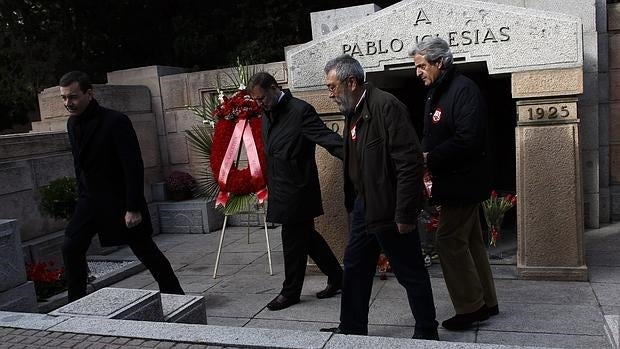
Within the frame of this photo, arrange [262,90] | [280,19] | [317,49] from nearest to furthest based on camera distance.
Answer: [262,90] → [317,49] → [280,19]

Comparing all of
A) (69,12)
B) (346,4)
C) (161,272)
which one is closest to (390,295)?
(161,272)

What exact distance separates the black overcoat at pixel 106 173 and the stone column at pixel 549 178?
2.99 meters

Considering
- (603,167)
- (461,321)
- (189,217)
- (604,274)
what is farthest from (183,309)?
(603,167)

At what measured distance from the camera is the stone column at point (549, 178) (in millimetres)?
4488

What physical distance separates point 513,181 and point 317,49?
3.12 meters

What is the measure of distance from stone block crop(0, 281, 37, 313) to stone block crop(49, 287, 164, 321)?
102 centimetres

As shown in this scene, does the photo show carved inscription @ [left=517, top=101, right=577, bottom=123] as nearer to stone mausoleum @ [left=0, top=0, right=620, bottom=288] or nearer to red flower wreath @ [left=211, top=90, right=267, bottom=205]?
stone mausoleum @ [left=0, top=0, right=620, bottom=288]

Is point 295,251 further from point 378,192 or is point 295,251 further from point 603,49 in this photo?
point 603,49

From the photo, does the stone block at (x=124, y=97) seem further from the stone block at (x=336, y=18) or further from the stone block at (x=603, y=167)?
the stone block at (x=603, y=167)

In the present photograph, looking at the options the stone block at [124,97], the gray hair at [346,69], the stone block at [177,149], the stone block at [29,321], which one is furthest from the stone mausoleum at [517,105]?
the stone block at [29,321]

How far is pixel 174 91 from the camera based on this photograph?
28.0 feet

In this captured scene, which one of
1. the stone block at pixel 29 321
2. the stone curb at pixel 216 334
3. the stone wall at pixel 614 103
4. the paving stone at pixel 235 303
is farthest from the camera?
the stone wall at pixel 614 103

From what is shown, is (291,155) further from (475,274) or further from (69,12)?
(69,12)

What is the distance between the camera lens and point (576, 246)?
458cm
